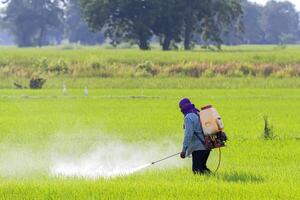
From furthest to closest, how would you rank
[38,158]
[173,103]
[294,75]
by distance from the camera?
1. [294,75]
2. [173,103]
3. [38,158]

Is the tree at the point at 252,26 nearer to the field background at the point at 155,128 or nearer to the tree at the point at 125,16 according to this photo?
the tree at the point at 125,16

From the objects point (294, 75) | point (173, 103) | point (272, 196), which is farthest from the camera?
point (294, 75)

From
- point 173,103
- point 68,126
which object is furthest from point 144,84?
point 68,126

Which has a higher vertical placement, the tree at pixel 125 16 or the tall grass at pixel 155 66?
the tree at pixel 125 16

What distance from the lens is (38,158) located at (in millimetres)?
15305

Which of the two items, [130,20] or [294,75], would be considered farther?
[130,20]

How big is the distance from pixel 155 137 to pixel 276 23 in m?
142

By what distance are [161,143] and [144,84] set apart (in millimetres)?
28390

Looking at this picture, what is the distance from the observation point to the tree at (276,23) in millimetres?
153875

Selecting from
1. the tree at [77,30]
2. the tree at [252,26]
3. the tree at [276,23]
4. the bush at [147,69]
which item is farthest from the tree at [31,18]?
the bush at [147,69]

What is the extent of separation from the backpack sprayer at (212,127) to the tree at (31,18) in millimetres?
107834

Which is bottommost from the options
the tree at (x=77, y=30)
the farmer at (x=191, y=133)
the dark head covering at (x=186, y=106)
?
the tree at (x=77, y=30)

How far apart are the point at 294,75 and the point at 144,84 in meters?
9.85

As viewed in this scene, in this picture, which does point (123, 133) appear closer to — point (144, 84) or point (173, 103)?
point (173, 103)
